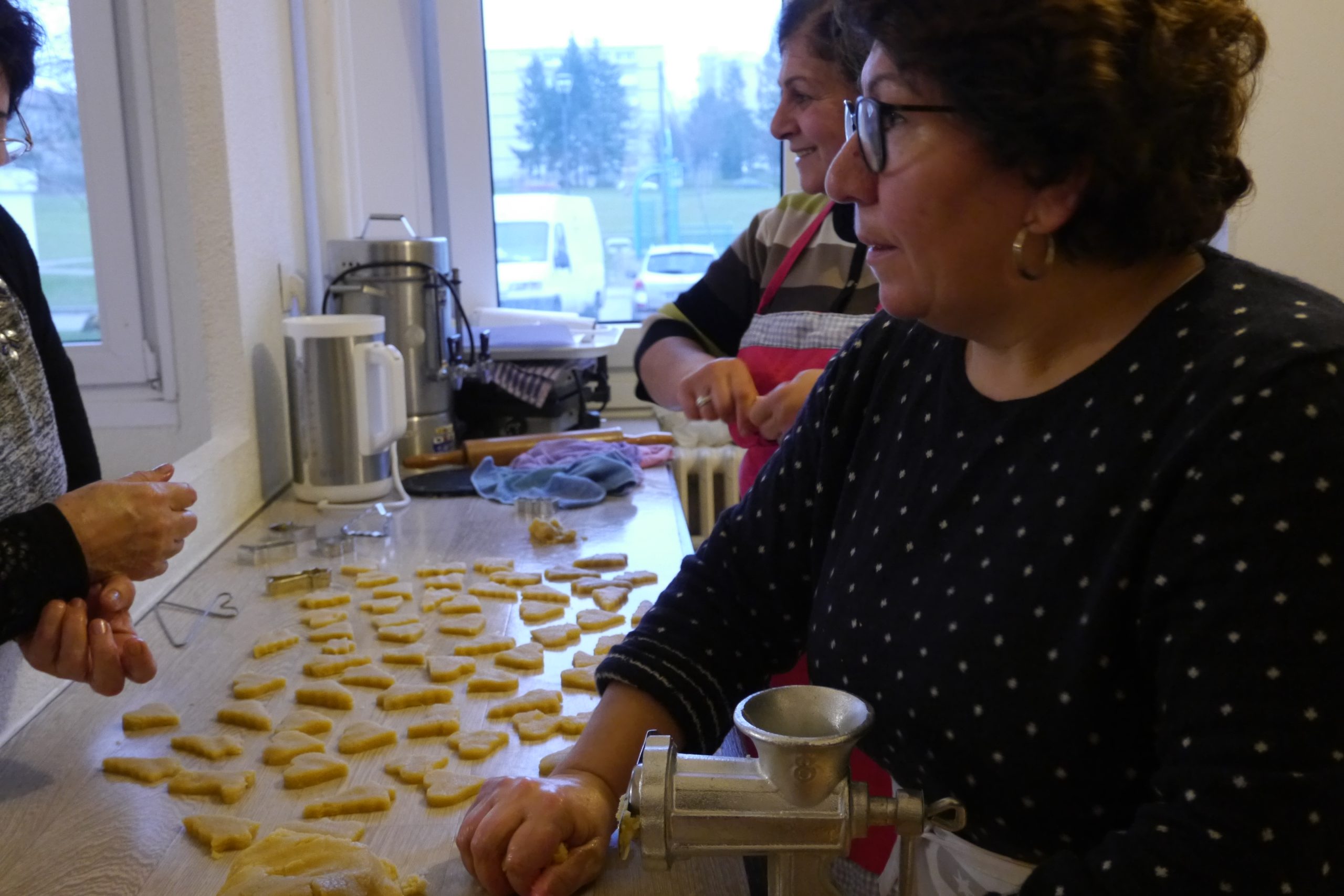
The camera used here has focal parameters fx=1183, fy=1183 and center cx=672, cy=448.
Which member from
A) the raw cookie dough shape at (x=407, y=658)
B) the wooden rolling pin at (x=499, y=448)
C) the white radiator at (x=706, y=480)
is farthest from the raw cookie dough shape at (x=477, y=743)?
the white radiator at (x=706, y=480)

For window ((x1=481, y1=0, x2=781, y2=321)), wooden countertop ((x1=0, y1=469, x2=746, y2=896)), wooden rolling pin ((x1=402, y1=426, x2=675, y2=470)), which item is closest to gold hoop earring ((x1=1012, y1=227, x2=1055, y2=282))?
wooden countertop ((x1=0, y1=469, x2=746, y2=896))

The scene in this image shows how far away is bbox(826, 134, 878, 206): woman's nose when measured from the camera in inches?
37.3

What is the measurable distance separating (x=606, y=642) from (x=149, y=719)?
513 mm

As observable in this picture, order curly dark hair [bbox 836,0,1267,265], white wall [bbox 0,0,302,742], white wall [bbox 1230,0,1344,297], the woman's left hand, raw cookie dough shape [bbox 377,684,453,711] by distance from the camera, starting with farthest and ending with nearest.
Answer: white wall [bbox 1230,0,1344,297] < white wall [bbox 0,0,302,742] < the woman's left hand < raw cookie dough shape [bbox 377,684,453,711] < curly dark hair [bbox 836,0,1267,265]

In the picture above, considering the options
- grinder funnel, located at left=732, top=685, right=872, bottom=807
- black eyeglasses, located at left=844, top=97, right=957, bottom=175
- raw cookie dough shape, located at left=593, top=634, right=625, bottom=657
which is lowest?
raw cookie dough shape, located at left=593, top=634, right=625, bottom=657

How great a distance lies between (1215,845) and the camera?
70cm

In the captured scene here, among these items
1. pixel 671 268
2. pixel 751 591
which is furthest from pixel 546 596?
pixel 671 268

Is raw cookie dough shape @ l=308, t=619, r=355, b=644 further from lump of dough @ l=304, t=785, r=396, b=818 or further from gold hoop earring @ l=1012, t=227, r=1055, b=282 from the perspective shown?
gold hoop earring @ l=1012, t=227, r=1055, b=282

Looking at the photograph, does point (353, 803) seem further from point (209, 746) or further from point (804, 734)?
point (804, 734)

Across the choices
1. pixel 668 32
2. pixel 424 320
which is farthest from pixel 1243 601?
pixel 668 32

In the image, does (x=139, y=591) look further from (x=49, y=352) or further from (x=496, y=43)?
(x=496, y=43)

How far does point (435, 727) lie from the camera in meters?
1.20

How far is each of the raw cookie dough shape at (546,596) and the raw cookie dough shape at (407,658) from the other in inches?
8.8

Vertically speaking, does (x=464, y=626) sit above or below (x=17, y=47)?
below
